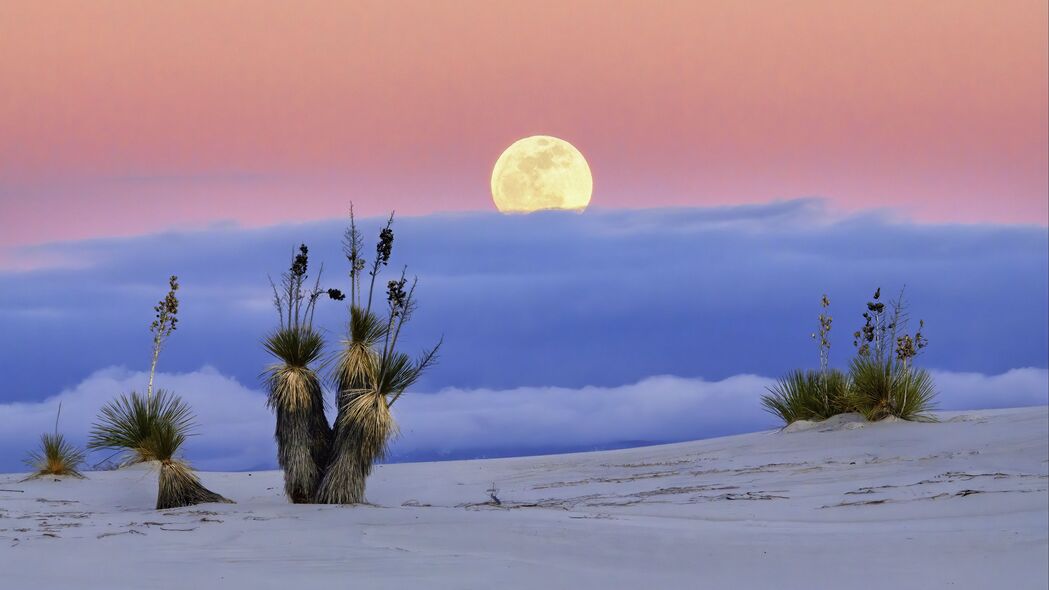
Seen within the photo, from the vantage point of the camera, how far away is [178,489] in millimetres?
13906

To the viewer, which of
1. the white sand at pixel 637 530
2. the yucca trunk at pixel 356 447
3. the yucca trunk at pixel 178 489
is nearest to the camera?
the white sand at pixel 637 530

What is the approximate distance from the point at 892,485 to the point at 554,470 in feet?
21.6

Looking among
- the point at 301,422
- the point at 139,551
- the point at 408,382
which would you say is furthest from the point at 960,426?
the point at 139,551

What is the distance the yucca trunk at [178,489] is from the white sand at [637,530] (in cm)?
60

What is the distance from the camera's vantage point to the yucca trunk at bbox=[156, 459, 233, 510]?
13859 millimetres

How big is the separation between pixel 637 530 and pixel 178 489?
619 centimetres

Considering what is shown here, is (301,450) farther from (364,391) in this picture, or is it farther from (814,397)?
(814,397)

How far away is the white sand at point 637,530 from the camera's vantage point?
8.62 m

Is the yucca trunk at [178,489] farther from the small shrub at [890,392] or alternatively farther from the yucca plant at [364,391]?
the small shrub at [890,392]

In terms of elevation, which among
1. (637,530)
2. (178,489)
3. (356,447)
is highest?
(356,447)

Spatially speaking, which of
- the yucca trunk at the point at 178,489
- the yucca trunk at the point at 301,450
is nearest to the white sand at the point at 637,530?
the yucca trunk at the point at 178,489

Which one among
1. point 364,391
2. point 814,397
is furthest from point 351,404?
point 814,397

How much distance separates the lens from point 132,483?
1805 centimetres

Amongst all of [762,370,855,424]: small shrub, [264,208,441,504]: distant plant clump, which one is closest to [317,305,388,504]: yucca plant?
[264,208,441,504]: distant plant clump
